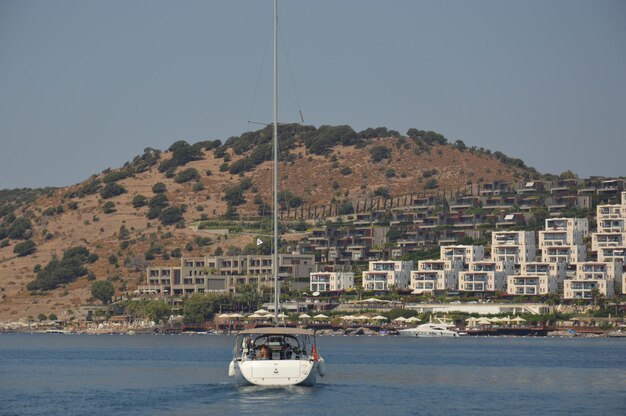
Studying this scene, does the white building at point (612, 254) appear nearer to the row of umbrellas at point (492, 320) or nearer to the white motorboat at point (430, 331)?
the row of umbrellas at point (492, 320)

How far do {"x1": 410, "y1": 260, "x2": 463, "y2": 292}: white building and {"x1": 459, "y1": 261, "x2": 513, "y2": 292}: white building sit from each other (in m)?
2.74

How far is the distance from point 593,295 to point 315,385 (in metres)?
113

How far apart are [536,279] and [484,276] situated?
9967 millimetres

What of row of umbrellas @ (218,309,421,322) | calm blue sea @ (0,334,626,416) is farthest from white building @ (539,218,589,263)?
calm blue sea @ (0,334,626,416)

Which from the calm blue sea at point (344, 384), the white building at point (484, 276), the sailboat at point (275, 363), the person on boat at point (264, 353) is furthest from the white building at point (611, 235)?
the person on boat at point (264, 353)

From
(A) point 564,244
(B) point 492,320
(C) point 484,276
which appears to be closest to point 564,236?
(A) point 564,244

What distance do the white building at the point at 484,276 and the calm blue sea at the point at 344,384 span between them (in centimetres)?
6367

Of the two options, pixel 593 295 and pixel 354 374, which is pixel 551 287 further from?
pixel 354 374

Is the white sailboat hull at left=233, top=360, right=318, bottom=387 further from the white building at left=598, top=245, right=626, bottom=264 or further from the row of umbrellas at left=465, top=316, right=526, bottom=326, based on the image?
the white building at left=598, top=245, right=626, bottom=264

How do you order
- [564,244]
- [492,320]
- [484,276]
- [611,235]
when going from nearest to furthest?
[492,320]
[484,276]
[611,235]
[564,244]

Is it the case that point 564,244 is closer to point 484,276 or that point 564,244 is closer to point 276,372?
point 484,276

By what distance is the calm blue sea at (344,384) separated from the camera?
61.2 m

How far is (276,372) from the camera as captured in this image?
209 ft

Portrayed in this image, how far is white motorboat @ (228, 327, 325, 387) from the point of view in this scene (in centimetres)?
6388
